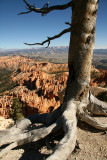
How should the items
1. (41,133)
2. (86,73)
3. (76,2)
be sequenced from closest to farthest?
(41,133), (76,2), (86,73)

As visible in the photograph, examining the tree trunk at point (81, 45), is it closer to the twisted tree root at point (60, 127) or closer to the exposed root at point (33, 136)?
the twisted tree root at point (60, 127)

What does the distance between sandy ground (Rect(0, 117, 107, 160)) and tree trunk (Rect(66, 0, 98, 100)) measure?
0.81 metres

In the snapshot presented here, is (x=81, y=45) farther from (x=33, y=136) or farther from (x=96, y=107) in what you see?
(x=33, y=136)

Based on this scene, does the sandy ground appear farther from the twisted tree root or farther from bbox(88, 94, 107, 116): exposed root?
bbox(88, 94, 107, 116): exposed root

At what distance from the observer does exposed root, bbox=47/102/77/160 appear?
4.98ft

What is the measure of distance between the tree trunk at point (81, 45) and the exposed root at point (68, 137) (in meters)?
0.40

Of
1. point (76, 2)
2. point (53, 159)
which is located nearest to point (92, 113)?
point (53, 159)

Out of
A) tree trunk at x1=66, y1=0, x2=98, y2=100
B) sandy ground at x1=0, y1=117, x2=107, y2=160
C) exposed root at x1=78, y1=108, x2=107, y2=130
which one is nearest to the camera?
sandy ground at x1=0, y1=117, x2=107, y2=160

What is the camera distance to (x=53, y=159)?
4.70 ft

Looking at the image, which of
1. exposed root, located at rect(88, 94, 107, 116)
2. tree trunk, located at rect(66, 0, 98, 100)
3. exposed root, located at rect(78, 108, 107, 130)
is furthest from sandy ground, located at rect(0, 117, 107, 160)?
tree trunk, located at rect(66, 0, 98, 100)

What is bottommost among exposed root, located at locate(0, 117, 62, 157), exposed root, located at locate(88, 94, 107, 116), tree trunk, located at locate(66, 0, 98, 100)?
exposed root, located at locate(0, 117, 62, 157)

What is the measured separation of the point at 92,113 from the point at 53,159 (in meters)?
2.08

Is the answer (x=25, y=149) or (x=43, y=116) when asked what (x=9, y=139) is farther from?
(x=43, y=116)

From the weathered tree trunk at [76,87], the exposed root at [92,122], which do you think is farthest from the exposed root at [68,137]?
the exposed root at [92,122]
